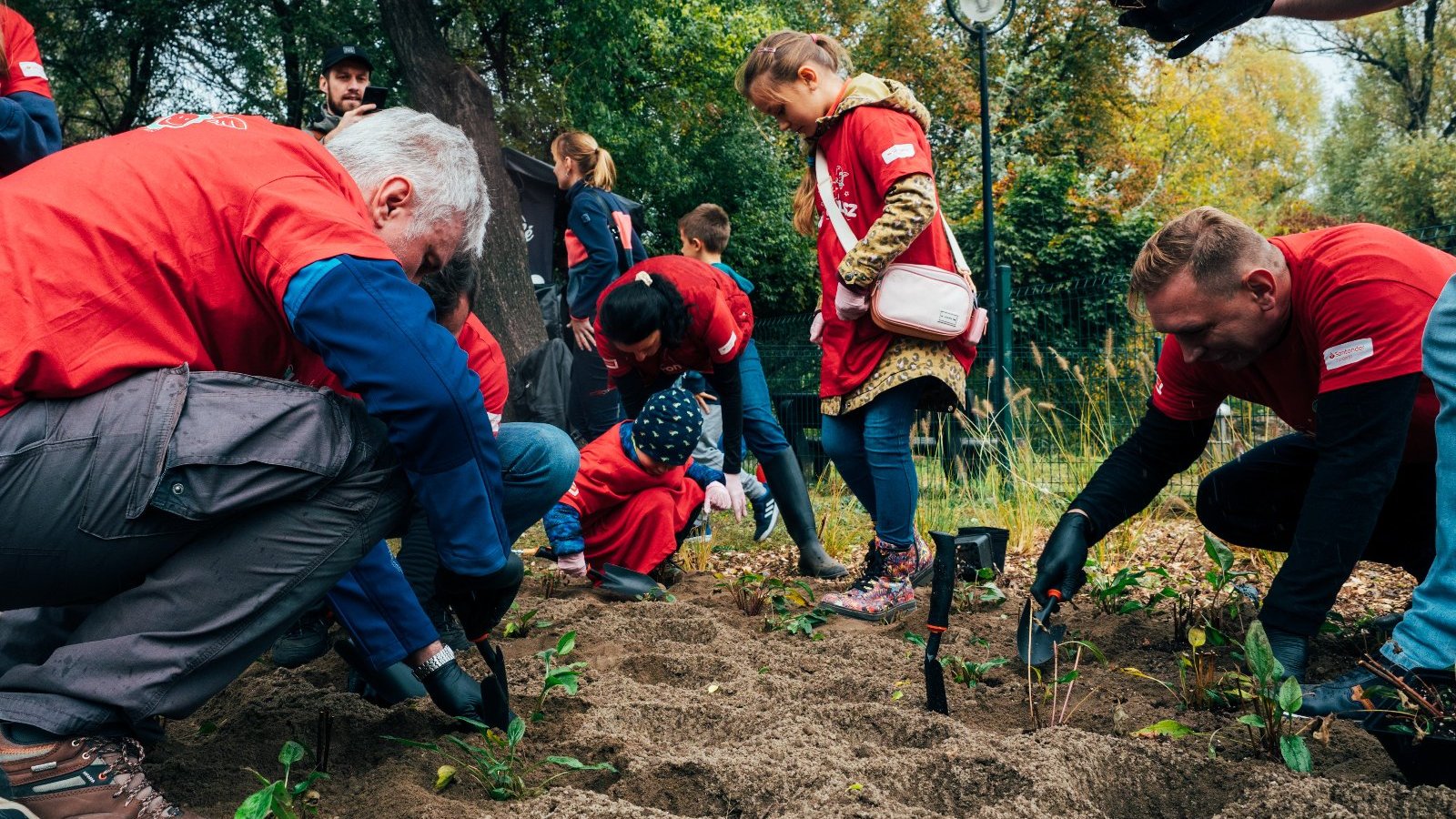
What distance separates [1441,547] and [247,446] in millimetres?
1994

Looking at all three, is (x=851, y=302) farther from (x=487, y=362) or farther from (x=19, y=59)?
(x=19, y=59)

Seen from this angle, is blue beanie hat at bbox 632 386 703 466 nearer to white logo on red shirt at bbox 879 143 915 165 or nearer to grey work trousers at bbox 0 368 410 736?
white logo on red shirt at bbox 879 143 915 165

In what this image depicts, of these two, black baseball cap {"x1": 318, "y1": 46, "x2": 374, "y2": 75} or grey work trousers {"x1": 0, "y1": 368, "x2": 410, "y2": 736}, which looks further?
black baseball cap {"x1": 318, "y1": 46, "x2": 374, "y2": 75}

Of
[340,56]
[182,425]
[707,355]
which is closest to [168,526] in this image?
[182,425]

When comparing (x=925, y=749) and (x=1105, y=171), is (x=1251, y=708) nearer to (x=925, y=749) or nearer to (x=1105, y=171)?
(x=925, y=749)

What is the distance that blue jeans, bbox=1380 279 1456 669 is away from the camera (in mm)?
1785

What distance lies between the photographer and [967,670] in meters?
2.57

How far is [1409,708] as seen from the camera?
1765 mm


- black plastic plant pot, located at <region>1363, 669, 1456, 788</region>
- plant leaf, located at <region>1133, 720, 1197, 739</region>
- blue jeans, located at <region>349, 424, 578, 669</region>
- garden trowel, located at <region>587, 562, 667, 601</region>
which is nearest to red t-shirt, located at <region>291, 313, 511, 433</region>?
blue jeans, located at <region>349, 424, 578, 669</region>

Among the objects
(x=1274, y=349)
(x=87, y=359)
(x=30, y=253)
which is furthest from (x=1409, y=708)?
(x=30, y=253)

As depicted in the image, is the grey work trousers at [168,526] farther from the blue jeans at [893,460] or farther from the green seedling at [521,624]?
the blue jeans at [893,460]

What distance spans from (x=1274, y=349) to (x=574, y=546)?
7.83ft

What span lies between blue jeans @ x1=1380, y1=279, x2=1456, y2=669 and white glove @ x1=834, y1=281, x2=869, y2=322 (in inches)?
70.2

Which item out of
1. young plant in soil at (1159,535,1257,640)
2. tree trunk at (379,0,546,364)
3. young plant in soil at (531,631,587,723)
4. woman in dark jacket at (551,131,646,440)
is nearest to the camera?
young plant in soil at (531,631,587,723)
